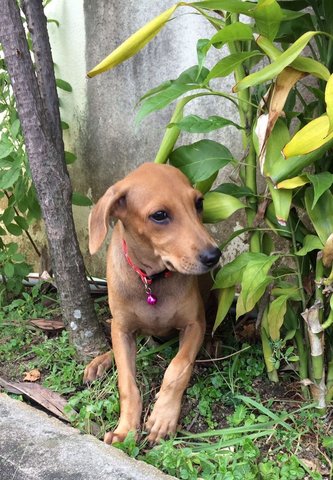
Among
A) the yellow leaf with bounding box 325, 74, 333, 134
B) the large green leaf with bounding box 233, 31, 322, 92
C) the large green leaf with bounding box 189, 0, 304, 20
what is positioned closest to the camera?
the yellow leaf with bounding box 325, 74, 333, 134

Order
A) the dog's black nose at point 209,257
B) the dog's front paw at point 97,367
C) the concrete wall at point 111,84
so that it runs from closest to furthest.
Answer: the dog's black nose at point 209,257 < the dog's front paw at point 97,367 < the concrete wall at point 111,84

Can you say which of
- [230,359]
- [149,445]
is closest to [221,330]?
[230,359]

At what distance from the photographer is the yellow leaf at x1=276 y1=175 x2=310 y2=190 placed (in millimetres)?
2064

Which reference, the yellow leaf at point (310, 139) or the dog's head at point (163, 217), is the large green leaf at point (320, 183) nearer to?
the yellow leaf at point (310, 139)

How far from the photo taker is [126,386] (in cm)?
259

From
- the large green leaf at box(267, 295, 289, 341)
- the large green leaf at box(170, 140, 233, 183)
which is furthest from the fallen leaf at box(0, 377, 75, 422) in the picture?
the large green leaf at box(170, 140, 233, 183)

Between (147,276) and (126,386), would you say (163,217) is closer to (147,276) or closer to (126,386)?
(147,276)

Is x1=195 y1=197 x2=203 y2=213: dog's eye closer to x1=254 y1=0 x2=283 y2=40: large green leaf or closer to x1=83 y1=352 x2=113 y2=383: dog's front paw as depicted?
x1=254 y1=0 x2=283 y2=40: large green leaf

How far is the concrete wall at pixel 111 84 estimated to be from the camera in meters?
3.35

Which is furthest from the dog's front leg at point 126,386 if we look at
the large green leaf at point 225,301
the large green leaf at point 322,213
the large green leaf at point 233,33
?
the large green leaf at point 233,33

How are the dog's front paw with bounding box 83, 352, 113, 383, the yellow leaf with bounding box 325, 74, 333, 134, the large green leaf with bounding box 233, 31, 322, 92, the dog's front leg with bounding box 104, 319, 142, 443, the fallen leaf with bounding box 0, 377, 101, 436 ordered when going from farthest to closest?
the dog's front paw with bounding box 83, 352, 113, 383 < the fallen leaf with bounding box 0, 377, 101, 436 < the dog's front leg with bounding box 104, 319, 142, 443 < the large green leaf with bounding box 233, 31, 322, 92 < the yellow leaf with bounding box 325, 74, 333, 134

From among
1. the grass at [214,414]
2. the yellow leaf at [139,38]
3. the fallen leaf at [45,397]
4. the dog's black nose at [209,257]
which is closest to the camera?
the yellow leaf at [139,38]

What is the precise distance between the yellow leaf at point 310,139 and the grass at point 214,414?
1130 millimetres

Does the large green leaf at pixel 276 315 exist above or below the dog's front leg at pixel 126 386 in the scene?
above
